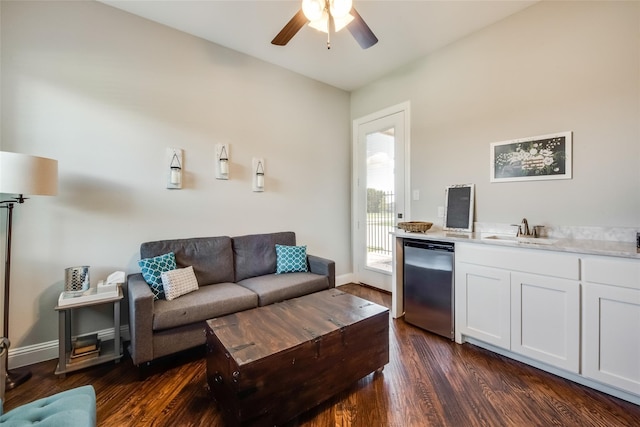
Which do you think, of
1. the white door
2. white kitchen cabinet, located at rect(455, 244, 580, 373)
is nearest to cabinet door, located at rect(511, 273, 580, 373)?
white kitchen cabinet, located at rect(455, 244, 580, 373)

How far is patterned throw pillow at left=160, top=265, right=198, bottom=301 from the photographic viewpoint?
217 cm

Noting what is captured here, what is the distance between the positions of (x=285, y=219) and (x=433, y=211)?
184 centimetres

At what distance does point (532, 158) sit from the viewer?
7.93 ft

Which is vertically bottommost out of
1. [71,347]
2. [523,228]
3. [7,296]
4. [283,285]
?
[71,347]

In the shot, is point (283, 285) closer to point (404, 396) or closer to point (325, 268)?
point (325, 268)

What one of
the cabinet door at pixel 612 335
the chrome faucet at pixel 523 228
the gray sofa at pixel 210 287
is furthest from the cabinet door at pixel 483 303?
the gray sofa at pixel 210 287

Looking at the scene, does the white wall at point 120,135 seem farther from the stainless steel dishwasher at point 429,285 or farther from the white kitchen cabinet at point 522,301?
the white kitchen cabinet at point 522,301

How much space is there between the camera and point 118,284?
2162 millimetres

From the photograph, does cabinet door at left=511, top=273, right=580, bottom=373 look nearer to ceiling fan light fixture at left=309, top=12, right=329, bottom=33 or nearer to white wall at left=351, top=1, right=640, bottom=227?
white wall at left=351, top=1, right=640, bottom=227

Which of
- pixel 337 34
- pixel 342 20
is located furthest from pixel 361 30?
pixel 337 34

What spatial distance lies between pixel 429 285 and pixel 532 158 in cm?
149

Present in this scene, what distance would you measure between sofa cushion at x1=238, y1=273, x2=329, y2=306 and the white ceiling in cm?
254

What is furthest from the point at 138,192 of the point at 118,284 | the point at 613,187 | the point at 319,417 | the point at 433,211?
the point at 613,187

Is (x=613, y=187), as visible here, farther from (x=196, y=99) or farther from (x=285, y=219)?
(x=196, y=99)
